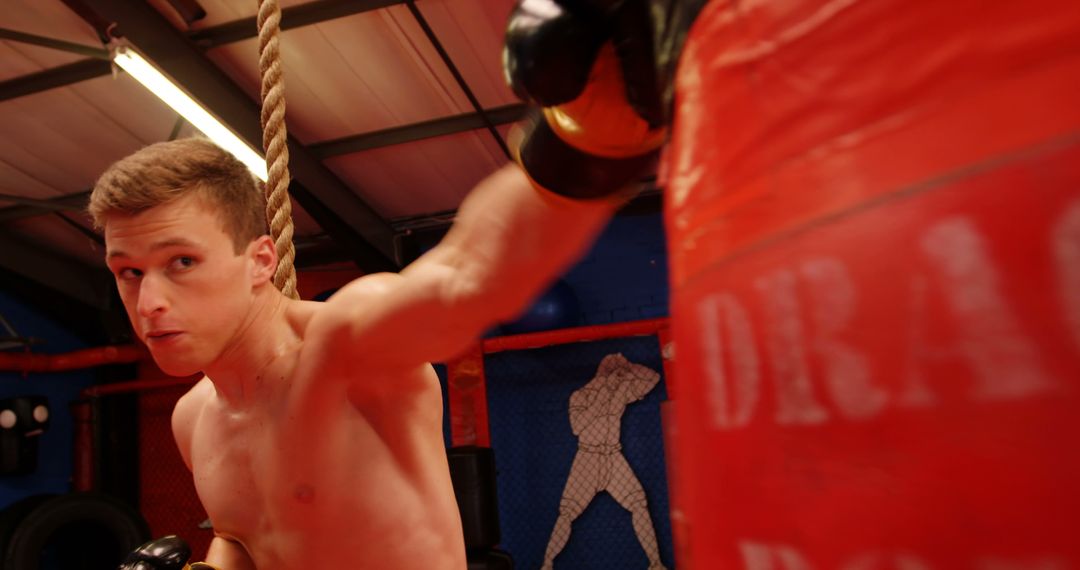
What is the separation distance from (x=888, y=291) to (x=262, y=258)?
131cm

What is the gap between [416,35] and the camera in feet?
13.9

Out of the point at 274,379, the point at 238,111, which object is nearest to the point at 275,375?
the point at 274,379

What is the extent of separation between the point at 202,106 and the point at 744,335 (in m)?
4.50

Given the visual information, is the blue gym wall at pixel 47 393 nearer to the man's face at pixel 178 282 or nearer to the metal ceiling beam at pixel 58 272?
the metal ceiling beam at pixel 58 272

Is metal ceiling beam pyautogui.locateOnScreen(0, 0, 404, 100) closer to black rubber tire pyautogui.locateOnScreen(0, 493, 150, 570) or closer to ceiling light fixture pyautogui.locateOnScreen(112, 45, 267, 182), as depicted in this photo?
ceiling light fixture pyautogui.locateOnScreen(112, 45, 267, 182)

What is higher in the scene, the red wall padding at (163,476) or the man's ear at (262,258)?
the man's ear at (262,258)

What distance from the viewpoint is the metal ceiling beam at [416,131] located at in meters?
5.02

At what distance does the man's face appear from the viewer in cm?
130

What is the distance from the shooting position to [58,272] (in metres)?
6.52

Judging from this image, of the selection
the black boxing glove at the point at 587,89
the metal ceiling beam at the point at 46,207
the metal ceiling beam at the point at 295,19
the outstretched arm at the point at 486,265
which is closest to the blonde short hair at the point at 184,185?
the outstretched arm at the point at 486,265

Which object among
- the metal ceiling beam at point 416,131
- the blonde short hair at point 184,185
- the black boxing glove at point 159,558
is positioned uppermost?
the metal ceiling beam at point 416,131

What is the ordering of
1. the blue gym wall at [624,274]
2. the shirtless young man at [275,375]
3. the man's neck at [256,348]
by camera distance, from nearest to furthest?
the shirtless young man at [275,375] → the man's neck at [256,348] → the blue gym wall at [624,274]

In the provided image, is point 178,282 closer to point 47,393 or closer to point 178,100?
point 178,100

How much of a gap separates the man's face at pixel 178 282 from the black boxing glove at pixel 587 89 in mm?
802
